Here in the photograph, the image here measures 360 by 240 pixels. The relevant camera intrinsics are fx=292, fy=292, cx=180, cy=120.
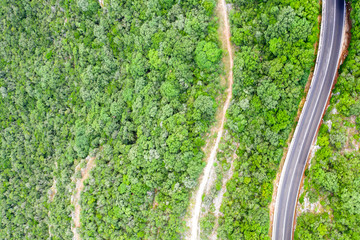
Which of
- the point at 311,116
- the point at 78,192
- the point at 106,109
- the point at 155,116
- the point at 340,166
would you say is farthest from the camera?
the point at 78,192

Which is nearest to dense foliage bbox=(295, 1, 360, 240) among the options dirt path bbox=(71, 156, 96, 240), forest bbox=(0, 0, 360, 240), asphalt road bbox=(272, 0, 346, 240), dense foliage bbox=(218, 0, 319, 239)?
forest bbox=(0, 0, 360, 240)

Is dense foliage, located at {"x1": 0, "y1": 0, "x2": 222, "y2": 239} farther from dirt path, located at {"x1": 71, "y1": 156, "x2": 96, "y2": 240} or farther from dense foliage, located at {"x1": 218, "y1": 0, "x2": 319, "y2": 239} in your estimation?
dense foliage, located at {"x1": 218, "y1": 0, "x2": 319, "y2": 239}

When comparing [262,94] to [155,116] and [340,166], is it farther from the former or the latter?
[155,116]

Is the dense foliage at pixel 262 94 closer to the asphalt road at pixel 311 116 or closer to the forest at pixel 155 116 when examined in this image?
the forest at pixel 155 116

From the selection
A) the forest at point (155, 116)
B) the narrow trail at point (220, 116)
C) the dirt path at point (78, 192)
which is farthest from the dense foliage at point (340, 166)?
the dirt path at point (78, 192)

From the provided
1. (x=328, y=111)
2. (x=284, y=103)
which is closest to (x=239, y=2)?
(x=284, y=103)

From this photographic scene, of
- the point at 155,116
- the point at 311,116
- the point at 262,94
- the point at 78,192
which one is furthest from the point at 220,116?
the point at 78,192
